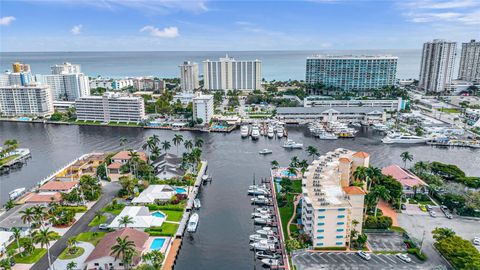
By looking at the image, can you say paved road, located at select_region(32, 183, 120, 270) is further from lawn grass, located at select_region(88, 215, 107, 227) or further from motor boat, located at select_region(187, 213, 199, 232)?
motor boat, located at select_region(187, 213, 199, 232)

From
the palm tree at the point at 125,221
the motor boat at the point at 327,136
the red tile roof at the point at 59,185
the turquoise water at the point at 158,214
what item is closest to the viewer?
the palm tree at the point at 125,221

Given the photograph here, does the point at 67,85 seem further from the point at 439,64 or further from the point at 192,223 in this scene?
the point at 439,64

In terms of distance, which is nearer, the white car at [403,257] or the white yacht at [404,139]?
the white car at [403,257]

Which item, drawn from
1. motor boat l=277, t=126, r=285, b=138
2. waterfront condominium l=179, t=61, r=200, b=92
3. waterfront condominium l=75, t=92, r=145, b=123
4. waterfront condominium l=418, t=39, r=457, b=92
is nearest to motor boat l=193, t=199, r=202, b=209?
motor boat l=277, t=126, r=285, b=138

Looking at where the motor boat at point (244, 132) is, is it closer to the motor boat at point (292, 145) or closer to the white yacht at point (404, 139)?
the motor boat at point (292, 145)

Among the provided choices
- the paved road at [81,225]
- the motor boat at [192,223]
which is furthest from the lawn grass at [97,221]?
the motor boat at [192,223]
